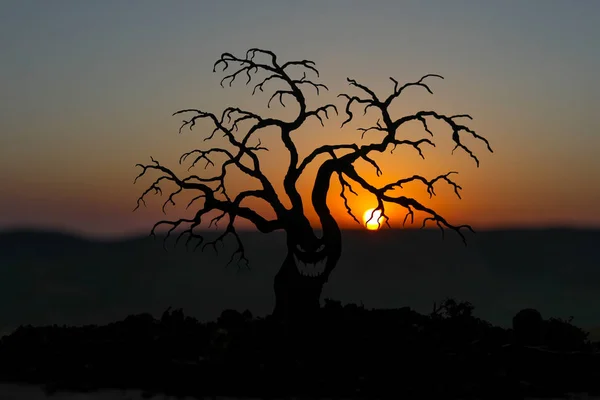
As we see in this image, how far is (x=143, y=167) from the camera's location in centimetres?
2288

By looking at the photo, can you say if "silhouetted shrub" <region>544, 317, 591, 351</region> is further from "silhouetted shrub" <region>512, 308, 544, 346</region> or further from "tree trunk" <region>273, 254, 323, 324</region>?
"tree trunk" <region>273, 254, 323, 324</region>

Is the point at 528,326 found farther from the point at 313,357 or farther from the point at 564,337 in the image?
the point at 313,357

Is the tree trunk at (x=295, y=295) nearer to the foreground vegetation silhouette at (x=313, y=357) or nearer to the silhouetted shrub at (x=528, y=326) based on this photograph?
the foreground vegetation silhouette at (x=313, y=357)

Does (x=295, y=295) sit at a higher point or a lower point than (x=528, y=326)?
higher

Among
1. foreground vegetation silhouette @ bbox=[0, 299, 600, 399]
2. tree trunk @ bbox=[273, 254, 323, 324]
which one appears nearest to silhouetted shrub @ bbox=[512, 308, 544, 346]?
foreground vegetation silhouette @ bbox=[0, 299, 600, 399]

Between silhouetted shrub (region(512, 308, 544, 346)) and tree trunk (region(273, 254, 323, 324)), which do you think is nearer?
silhouetted shrub (region(512, 308, 544, 346))

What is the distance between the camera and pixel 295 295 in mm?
21734

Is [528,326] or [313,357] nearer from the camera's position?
[313,357]

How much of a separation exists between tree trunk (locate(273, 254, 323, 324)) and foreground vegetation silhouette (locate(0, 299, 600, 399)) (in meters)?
0.43

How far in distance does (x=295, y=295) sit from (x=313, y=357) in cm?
322

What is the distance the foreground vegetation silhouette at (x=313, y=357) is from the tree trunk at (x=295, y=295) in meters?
0.43

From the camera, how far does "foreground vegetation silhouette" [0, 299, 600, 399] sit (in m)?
17.4

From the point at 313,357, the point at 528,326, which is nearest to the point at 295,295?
the point at 313,357

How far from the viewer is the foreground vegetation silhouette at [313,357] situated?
683 inches
